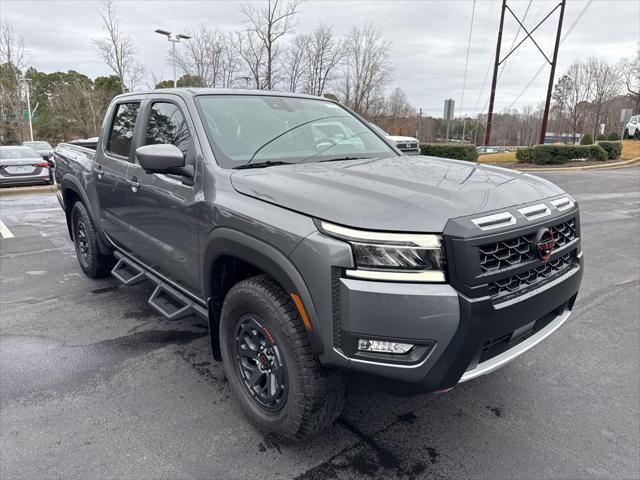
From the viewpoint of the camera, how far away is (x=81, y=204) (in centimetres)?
511

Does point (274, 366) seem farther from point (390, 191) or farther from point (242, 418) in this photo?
point (390, 191)

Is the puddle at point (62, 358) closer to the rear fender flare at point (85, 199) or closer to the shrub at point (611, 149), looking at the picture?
the rear fender flare at point (85, 199)

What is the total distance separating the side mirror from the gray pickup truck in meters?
0.01

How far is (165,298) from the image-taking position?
3.68 meters

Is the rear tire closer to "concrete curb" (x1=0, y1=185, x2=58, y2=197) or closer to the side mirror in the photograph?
the side mirror

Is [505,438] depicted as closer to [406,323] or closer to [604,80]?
[406,323]

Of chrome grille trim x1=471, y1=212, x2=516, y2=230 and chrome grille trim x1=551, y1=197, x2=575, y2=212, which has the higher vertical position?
chrome grille trim x1=551, y1=197, x2=575, y2=212

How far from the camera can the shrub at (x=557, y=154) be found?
20406mm

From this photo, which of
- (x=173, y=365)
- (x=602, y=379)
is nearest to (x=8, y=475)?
(x=173, y=365)

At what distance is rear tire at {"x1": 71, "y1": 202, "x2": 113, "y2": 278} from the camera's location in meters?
4.96

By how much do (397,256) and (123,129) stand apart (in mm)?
3216

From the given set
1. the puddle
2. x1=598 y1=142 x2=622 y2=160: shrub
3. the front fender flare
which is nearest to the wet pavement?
the puddle

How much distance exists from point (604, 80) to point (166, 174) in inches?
2399

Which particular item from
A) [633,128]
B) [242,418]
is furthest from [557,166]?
[242,418]
